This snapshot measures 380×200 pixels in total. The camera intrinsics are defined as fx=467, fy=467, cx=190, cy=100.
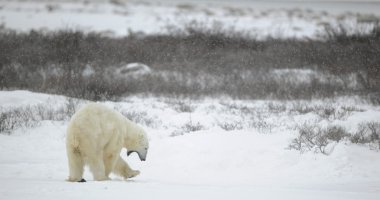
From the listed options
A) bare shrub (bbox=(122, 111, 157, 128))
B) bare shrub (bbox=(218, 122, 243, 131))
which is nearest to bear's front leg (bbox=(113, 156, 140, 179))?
bare shrub (bbox=(218, 122, 243, 131))

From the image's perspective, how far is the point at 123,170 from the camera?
5938mm

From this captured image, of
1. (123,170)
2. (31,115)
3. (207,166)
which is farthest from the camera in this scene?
(31,115)

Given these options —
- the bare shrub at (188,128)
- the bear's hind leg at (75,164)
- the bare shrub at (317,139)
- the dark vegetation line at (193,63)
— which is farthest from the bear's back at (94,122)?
the dark vegetation line at (193,63)

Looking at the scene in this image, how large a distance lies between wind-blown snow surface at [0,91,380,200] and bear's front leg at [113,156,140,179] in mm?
115

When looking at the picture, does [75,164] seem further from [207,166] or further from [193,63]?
[193,63]

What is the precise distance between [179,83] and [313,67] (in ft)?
17.0

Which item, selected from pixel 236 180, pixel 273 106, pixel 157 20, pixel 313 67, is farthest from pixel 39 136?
pixel 157 20

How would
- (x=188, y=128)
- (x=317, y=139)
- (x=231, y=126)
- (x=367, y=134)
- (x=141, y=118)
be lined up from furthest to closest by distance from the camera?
(x=141, y=118) < (x=188, y=128) < (x=231, y=126) < (x=367, y=134) < (x=317, y=139)

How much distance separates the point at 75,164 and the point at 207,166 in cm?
220

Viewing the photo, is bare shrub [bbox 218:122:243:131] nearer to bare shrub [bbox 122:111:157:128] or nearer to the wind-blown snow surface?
the wind-blown snow surface

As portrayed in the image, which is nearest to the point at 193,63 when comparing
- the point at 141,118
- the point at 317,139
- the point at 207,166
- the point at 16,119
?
the point at 141,118

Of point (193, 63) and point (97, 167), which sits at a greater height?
point (193, 63)

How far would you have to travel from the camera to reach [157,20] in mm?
30172

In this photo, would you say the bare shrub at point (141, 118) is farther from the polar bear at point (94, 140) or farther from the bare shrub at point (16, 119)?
the polar bear at point (94, 140)
